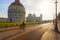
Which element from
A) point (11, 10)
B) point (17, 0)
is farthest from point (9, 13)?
point (17, 0)

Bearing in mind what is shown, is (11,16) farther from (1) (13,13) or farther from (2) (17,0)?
(2) (17,0)

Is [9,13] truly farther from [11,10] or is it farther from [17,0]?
[17,0]

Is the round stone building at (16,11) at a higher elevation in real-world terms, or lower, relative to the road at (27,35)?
higher

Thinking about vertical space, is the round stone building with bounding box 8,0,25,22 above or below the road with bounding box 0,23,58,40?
above

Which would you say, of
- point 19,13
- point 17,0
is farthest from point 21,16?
point 17,0

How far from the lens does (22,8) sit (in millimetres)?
138875

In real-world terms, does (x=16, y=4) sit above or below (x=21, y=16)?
above

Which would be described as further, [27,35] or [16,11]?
[16,11]

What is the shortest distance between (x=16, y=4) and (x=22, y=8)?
5461 mm

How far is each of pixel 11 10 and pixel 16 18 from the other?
7235 mm

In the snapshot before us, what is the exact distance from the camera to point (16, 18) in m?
134

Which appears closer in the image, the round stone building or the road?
the road

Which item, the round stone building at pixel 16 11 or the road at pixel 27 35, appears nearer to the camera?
the road at pixel 27 35

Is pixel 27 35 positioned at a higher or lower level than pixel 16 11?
lower
